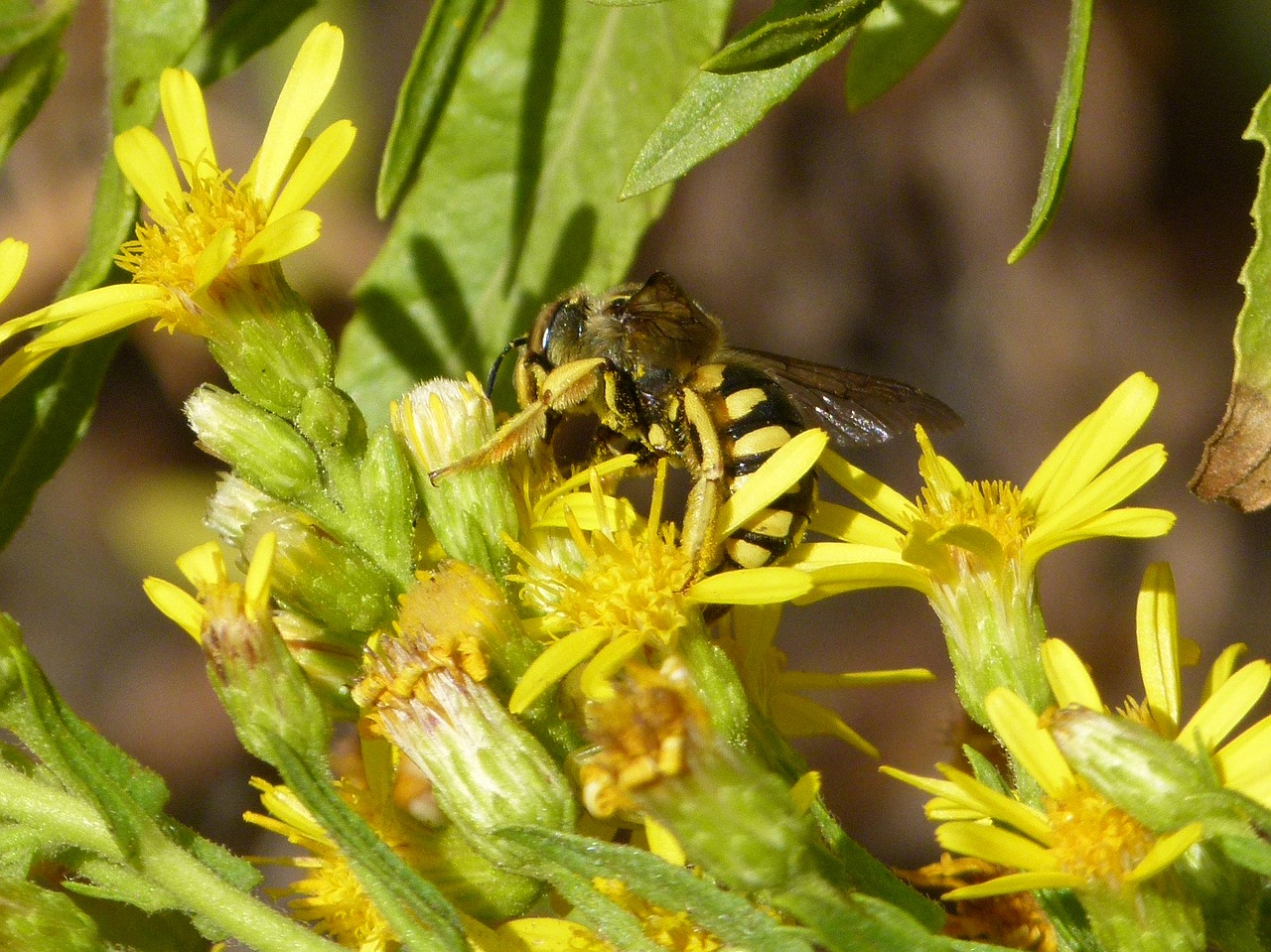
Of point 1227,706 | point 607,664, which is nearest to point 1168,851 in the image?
point 1227,706

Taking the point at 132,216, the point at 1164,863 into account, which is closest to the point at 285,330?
the point at 132,216

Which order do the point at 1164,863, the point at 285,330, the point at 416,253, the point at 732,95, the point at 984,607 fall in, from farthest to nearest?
the point at 416,253 → the point at 285,330 → the point at 984,607 → the point at 732,95 → the point at 1164,863

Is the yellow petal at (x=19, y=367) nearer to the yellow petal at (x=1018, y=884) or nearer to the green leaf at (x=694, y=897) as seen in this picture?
the green leaf at (x=694, y=897)

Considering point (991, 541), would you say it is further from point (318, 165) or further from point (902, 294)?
point (902, 294)

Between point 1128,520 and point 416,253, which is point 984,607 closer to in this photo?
point 1128,520

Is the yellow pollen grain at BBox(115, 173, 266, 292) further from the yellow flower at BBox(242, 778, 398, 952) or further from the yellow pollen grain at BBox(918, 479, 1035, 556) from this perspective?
the yellow pollen grain at BBox(918, 479, 1035, 556)

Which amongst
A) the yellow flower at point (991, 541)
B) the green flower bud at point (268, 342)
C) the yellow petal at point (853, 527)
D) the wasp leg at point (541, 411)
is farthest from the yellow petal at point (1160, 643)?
the green flower bud at point (268, 342)
